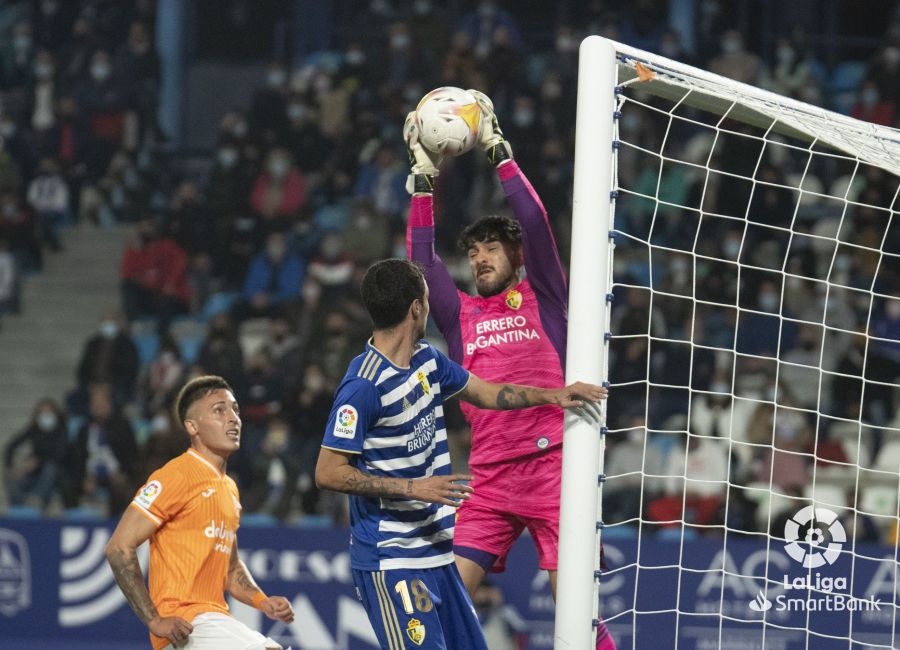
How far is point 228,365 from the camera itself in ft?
41.8

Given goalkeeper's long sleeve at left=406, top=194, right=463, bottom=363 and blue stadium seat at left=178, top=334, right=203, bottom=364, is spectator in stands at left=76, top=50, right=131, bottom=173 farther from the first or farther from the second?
goalkeeper's long sleeve at left=406, top=194, right=463, bottom=363

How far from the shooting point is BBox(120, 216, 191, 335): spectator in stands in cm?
1434

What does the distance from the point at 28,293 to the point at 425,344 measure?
39.1 ft

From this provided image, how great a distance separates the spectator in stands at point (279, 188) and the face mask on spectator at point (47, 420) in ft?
11.1

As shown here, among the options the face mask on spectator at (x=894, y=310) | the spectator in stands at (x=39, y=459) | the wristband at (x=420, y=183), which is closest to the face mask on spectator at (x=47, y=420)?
the spectator in stands at (x=39, y=459)

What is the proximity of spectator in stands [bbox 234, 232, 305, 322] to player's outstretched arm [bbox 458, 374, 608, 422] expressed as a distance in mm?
8895

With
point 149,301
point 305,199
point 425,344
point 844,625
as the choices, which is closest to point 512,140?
point 305,199

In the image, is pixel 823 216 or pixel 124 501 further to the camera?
pixel 823 216

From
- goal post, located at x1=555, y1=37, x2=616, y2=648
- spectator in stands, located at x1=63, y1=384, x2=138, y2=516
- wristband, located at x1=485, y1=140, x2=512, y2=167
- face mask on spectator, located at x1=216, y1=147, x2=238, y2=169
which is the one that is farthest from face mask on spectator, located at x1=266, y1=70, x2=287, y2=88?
goal post, located at x1=555, y1=37, x2=616, y2=648

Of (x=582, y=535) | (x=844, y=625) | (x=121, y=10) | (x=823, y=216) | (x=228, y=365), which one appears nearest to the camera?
(x=582, y=535)

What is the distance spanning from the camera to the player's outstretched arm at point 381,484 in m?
4.49

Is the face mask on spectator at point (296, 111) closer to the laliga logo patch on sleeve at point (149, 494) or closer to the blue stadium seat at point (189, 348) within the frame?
the blue stadium seat at point (189, 348)

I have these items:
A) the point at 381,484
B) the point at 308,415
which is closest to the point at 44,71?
the point at 308,415

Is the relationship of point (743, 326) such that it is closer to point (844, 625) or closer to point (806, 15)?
point (844, 625)
